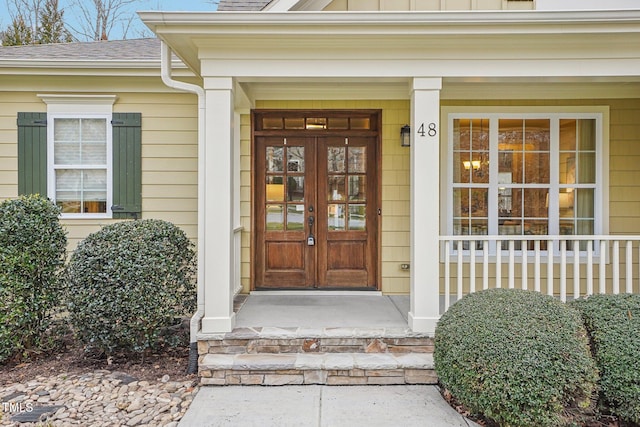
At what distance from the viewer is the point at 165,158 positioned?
500 centimetres

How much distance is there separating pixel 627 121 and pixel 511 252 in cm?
256

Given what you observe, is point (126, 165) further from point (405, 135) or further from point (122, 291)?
point (405, 135)

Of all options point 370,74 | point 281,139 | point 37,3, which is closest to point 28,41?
point 37,3

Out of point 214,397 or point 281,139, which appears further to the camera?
point 281,139

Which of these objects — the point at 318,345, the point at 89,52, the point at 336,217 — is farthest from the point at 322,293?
the point at 89,52

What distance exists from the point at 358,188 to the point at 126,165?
274 centimetres

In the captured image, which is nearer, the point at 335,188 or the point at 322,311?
the point at 322,311

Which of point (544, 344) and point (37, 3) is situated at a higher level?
point (37, 3)

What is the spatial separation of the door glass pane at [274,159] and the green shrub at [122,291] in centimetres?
174

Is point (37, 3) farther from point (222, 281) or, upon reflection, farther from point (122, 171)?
point (222, 281)

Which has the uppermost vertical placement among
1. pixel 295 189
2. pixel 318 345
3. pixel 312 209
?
pixel 295 189

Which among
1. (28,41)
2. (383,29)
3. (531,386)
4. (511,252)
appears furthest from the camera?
(28,41)

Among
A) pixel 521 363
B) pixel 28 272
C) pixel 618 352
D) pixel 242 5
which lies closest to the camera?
pixel 521 363

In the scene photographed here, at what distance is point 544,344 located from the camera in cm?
272
